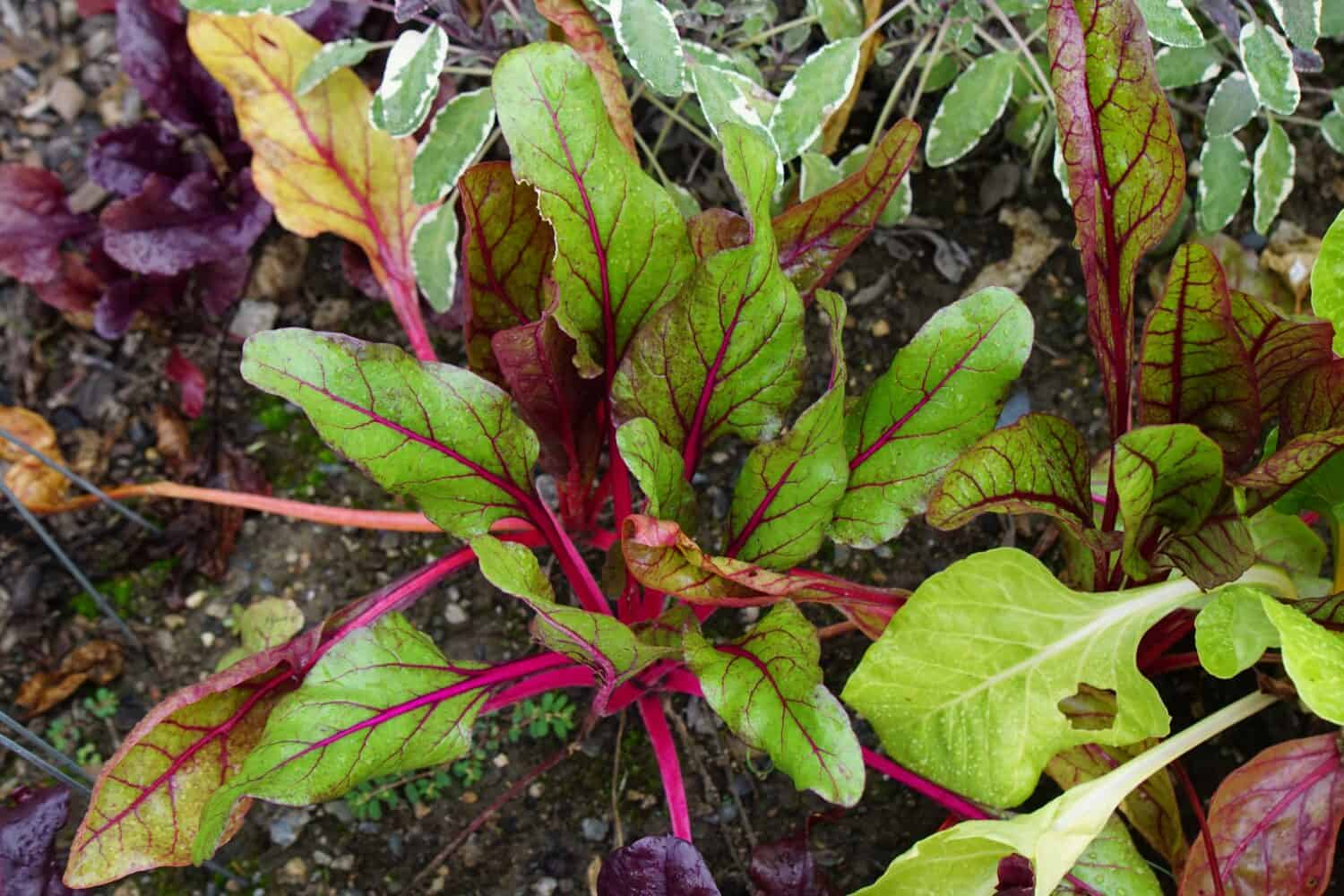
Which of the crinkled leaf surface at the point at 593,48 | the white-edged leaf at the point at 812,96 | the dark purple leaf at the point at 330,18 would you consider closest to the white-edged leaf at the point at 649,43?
the crinkled leaf surface at the point at 593,48

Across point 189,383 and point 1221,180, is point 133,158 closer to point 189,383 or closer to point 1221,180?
point 189,383

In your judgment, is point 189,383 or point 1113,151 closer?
point 1113,151

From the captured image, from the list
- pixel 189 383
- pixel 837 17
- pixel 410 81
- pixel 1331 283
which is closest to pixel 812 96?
pixel 837 17

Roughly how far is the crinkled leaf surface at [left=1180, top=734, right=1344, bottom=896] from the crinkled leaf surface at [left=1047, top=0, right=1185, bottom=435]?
36cm

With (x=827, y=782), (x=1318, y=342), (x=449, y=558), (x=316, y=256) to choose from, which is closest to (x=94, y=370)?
(x=316, y=256)

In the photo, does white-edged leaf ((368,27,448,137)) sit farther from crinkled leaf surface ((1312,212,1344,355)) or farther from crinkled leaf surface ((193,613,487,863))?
crinkled leaf surface ((1312,212,1344,355))

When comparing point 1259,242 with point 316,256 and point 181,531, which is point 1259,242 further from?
point 181,531

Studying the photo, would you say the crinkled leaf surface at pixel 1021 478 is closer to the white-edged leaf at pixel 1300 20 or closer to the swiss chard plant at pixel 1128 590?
the swiss chard plant at pixel 1128 590

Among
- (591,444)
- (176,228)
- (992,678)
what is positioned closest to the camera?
(992,678)

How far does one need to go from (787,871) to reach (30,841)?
680 millimetres

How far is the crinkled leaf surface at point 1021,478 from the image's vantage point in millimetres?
993

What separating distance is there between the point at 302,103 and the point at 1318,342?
1.09 meters

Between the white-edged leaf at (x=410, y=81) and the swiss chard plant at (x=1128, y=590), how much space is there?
610mm

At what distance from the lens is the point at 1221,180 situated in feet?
4.48
